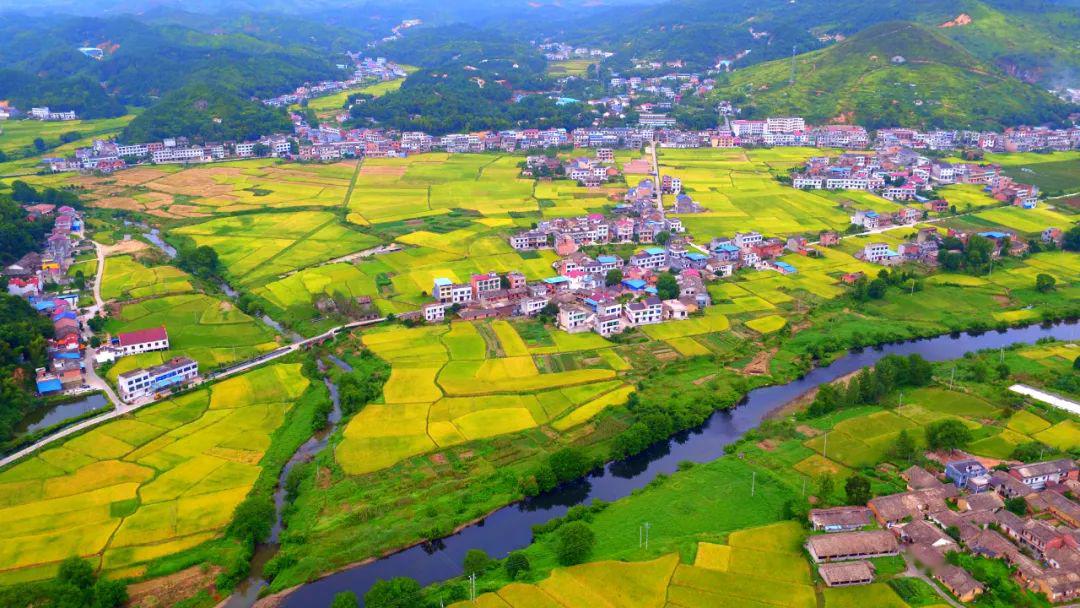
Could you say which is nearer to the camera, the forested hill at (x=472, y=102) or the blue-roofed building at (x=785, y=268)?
the blue-roofed building at (x=785, y=268)

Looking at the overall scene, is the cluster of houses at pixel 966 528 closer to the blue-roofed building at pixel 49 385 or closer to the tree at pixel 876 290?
the tree at pixel 876 290

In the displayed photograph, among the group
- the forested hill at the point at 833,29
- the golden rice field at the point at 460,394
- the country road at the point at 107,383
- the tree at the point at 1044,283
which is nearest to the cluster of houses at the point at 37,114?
the country road at the point at 107,383

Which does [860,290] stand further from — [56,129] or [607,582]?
[56,129]

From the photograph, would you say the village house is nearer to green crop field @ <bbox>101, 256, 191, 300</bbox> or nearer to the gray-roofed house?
the gray-roofed house

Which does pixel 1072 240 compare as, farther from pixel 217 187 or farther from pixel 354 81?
pixel 354 81

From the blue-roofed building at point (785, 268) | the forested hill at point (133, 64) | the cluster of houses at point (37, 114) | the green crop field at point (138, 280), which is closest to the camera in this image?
the green crop field at point (138, 280)

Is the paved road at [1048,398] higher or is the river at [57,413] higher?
the river at [57,413]

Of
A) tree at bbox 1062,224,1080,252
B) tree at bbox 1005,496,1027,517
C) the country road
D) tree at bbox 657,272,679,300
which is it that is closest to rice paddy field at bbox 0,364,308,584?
the country road

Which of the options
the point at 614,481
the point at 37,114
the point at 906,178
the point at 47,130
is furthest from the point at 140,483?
the point at 37,114
